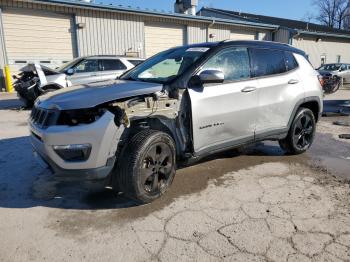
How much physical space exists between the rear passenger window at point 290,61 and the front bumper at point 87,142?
307cm

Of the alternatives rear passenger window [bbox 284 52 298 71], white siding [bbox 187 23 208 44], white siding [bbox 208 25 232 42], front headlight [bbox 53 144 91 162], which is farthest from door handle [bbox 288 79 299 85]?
white siding [bbox 208 25 232 42]

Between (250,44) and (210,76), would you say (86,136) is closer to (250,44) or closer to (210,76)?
(210,76)

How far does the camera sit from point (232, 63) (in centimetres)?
447

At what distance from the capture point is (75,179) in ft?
11.0

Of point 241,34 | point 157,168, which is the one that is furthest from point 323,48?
point 157,168

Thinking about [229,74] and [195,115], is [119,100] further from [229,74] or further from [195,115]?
[229,74]

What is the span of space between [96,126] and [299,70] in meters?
3.52

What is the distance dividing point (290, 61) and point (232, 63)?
4.38 feet

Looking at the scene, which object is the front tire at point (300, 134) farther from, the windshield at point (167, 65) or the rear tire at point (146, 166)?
the rear tire at point (146, 166)

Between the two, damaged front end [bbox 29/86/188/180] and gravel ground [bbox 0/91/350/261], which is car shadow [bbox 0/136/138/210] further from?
damaged front end [bbox 29/86/188/180]

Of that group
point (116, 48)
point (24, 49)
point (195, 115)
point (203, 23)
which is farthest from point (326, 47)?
point (195, 115)

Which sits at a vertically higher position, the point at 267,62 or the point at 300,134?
the point at 267,62

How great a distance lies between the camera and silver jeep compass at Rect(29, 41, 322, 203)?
3332 mm

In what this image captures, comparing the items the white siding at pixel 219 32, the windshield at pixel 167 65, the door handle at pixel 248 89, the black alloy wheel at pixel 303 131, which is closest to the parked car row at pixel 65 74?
the windshield at pixel 167 65
